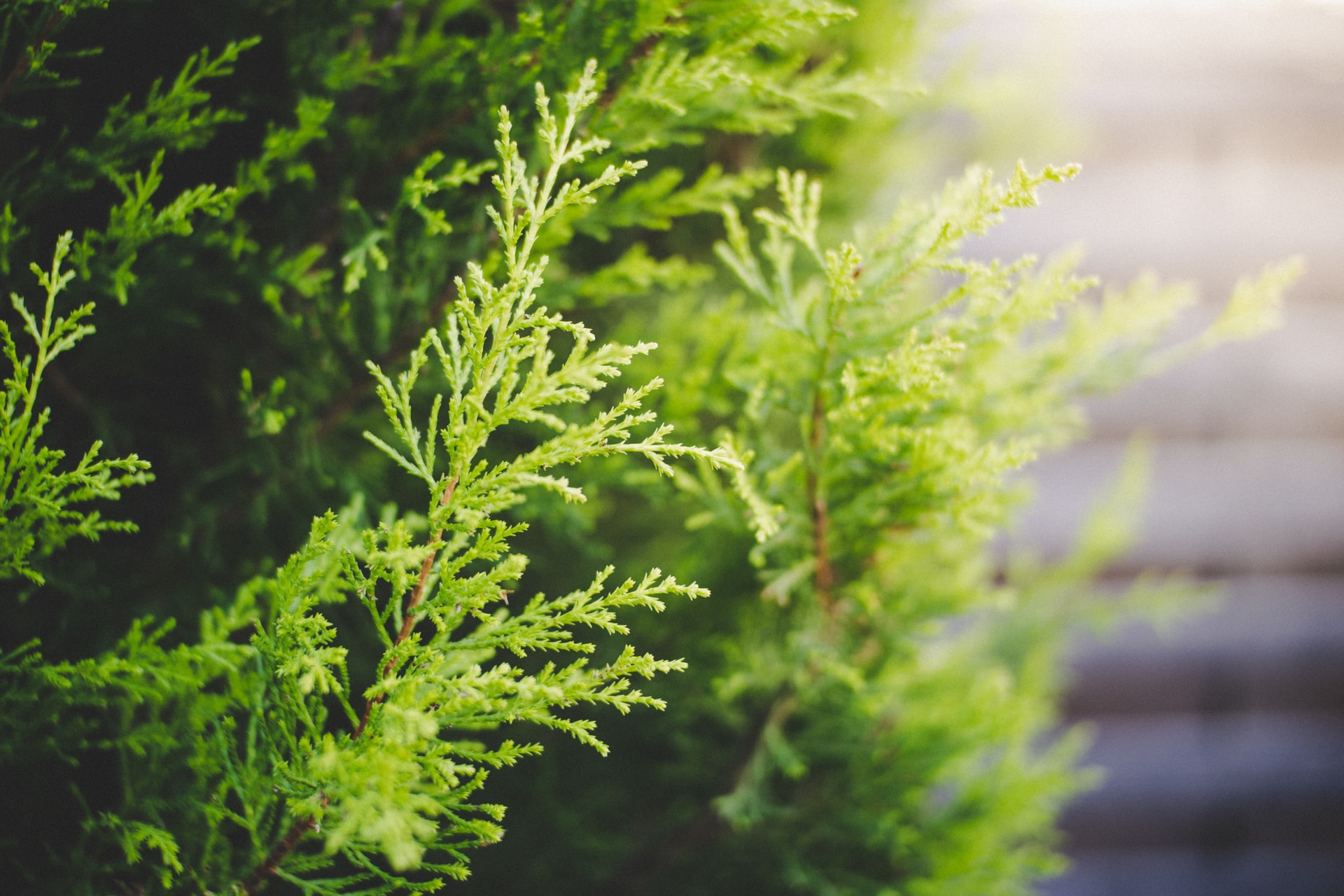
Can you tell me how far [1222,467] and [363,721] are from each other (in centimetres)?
565

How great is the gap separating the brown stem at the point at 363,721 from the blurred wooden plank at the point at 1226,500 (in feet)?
15.3

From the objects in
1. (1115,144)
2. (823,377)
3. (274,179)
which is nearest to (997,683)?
(823,377)

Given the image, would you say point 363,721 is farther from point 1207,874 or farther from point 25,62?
point 1207,874

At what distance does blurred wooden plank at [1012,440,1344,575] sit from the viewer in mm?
4613

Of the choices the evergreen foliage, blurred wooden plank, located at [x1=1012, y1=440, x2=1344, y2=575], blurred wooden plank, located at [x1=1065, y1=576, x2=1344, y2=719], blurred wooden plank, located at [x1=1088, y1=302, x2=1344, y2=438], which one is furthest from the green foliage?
blurred wooden plank, located at [x1=1065, y1=576, x2=1344, y2=719]

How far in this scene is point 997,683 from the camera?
1.72 metres

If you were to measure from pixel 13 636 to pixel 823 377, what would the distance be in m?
1.54

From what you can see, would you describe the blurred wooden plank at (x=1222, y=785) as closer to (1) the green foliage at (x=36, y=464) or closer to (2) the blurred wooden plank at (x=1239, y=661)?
(2) the blurred wooden plank at (x=1239, y=661)

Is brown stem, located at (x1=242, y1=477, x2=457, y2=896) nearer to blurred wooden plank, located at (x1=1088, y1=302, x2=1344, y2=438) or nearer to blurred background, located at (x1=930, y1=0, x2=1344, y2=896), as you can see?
blurred background, located at (x1=930, y1=0, x2=1344, y2=896)

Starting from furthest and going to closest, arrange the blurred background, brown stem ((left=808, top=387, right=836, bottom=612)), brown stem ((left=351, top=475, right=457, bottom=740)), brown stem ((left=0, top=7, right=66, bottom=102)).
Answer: the blurred background → brown stem ((left=808, top=387, right=836, bottom=612)) → brown stem ((left=0, top=7, right=66, bottom=102)) → brown stem ((left=351, top=475, right=457, bottom=740))

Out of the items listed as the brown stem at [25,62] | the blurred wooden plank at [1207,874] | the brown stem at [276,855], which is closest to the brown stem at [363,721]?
the brown stem at [276,855]

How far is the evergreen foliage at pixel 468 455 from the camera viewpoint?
93 cm

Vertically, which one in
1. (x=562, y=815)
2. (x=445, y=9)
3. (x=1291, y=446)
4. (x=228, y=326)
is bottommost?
(x=562, y=815)

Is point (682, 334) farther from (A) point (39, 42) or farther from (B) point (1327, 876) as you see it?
(B) point (1327, 876)
